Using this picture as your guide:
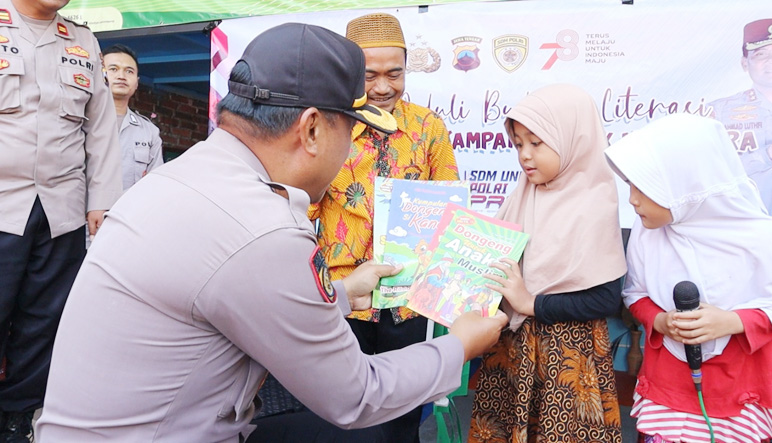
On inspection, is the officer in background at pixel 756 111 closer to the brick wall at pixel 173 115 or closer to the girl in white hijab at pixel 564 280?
the girl in white hijab at pixel 564 280

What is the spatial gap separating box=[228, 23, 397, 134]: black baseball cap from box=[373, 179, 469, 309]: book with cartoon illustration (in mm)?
648

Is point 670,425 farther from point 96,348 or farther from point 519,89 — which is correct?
point 519,89

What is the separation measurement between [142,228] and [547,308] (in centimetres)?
124

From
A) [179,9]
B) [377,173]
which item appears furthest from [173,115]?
[377,173]

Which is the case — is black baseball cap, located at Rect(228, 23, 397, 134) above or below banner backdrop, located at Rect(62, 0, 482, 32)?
below

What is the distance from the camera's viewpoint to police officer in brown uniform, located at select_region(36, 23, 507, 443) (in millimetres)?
1067

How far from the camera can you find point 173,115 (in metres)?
6.60

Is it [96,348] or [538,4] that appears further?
[538,4]

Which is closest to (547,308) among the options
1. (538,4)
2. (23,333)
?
(538,4)

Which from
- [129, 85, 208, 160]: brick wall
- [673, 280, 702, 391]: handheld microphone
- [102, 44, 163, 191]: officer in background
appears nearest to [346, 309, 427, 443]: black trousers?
[673, 280, 702, 391]: handheld microphone

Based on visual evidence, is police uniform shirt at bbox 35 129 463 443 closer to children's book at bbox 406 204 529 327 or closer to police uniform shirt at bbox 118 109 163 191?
children's book at bbox 406 204 529 327

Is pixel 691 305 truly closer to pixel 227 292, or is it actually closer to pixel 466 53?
pixel 227 292

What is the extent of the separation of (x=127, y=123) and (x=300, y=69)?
11.0 feet

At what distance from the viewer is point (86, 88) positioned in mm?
2471
